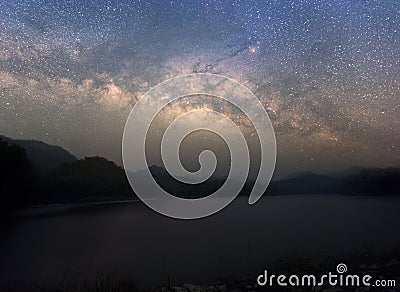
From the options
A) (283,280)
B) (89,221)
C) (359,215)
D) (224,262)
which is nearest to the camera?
(283,280)

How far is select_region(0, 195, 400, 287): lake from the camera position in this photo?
68.7 feet

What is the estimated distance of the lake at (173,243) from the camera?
68.7 ft

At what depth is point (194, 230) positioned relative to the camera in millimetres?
41281

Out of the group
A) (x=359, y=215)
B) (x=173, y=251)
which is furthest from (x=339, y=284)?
(x=359, y=215)

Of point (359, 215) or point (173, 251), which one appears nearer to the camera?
point (173, 251)

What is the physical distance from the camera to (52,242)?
36.5m

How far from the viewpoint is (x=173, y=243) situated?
33.1 meters

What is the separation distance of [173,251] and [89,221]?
28.3 m

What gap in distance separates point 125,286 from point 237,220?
1420 inches

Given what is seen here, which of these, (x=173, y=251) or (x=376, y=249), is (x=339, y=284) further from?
(x=173, y=251)

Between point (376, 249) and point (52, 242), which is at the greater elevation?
point (376, 249)

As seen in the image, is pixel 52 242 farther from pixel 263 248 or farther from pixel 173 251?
pixel 263 248

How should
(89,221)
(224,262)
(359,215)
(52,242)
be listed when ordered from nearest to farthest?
(224,262) < (52,242) < (359,215) < (89,221)

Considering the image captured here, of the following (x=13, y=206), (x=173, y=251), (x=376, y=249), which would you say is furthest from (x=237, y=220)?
(x=13, y=206)
